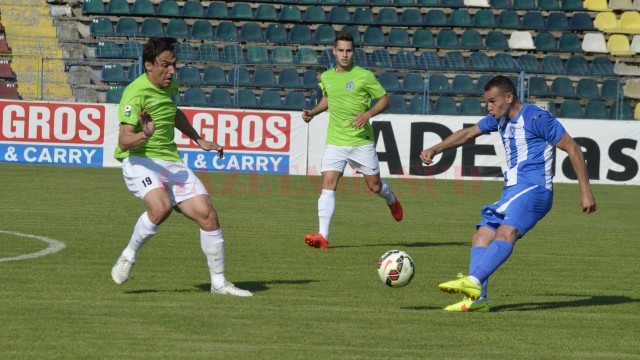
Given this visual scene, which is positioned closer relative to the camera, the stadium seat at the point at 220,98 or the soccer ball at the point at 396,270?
the soccer ball at the point at 396,270

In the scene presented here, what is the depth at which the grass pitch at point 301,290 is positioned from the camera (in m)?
7.09

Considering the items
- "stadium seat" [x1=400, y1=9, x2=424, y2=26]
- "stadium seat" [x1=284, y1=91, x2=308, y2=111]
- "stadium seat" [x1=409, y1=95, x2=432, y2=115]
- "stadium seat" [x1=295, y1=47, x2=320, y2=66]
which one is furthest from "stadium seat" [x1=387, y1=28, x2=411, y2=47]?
"stadium seat" [x1=284, y1=91, x2=308, y2=111]

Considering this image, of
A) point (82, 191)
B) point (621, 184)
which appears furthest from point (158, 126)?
point (621, 184)

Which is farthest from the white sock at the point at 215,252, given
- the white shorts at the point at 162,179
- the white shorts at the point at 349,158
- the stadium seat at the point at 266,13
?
the stadium seat at the point at 266,13

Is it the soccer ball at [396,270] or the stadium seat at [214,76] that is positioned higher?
the stadium seat at [214,76]

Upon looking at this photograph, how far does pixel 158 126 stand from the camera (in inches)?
365

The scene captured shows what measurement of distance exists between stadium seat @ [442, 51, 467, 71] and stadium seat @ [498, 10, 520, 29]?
2.21 m

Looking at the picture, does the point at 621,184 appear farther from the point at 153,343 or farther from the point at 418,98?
the point at 153,343

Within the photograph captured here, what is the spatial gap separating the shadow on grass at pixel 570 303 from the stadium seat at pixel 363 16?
21.9 meters

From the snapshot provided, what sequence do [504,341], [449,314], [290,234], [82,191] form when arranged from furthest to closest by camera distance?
1. [82,191]
2. [290,234]
3. [449,314]
4. [504,341]

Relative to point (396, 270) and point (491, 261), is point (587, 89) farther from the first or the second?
point (491, 261)

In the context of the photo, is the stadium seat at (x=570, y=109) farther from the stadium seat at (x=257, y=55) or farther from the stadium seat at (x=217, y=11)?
the stadium seat at (x=217, y=11)

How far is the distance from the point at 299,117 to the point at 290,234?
11214mm

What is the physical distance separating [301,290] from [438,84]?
19.9 metres
